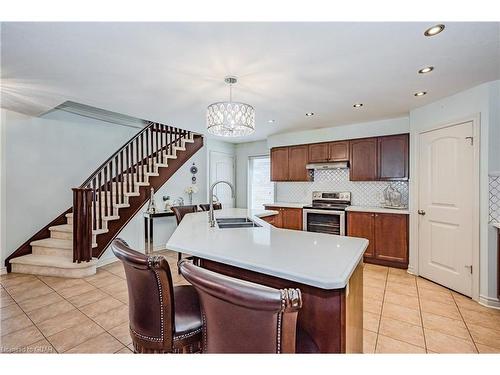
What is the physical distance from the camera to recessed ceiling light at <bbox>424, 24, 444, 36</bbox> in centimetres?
177

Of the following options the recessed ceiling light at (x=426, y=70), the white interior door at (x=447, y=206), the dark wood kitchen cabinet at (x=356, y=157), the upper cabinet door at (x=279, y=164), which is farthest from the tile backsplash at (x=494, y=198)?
the upper cabinet door at (x=279, y=164)

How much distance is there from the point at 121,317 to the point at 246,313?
2.17 meters

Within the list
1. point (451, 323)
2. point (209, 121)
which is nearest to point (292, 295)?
point (209, 121)

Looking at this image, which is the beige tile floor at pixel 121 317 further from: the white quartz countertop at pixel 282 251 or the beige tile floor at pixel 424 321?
the white quartz countertop at pixel 282 251

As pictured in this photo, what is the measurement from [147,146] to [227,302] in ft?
15.1

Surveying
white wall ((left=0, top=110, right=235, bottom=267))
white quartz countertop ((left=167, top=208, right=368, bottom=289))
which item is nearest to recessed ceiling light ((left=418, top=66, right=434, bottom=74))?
white quartz countertop ((left=167, top=208, right=368, bottom=289))

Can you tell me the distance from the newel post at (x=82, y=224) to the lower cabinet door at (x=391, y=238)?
4411 mm

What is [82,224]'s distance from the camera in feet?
11.5

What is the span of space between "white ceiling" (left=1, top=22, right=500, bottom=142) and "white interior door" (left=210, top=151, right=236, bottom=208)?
262 centimetres

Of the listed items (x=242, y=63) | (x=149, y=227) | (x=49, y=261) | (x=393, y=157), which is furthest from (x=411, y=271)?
(x=49, y=261)

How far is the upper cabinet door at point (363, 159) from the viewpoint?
4.23 meters

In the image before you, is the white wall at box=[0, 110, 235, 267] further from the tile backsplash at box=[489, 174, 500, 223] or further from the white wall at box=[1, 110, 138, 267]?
the tile backsplash at box=[489, 174, 500, 223]

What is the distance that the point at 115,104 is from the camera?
3.46 meters

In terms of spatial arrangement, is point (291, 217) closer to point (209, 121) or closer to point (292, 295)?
point (209, 121)
